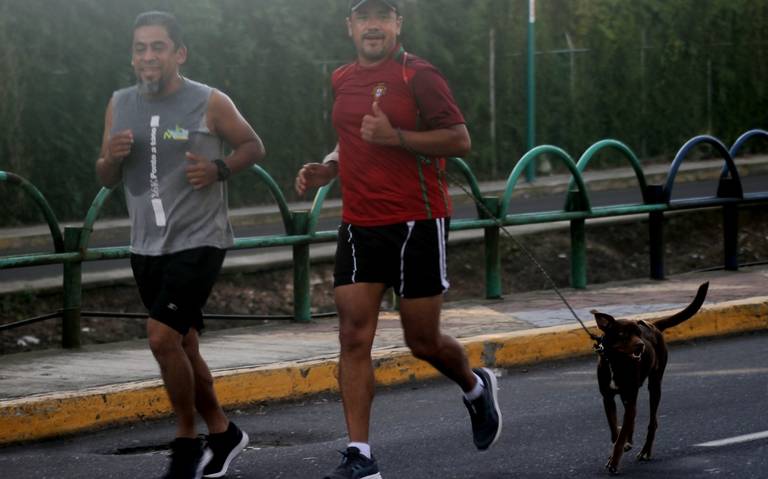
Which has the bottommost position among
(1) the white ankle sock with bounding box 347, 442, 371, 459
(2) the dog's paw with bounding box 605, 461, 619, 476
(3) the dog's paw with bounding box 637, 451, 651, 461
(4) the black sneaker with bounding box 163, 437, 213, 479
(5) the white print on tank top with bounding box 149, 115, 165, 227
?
(3) the dog's paw with bounding box 637, 451, 651, 461

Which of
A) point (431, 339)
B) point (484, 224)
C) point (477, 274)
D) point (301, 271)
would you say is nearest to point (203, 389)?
point (431, 339)

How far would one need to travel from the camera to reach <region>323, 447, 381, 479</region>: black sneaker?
5840 mm

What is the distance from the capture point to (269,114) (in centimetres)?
2258

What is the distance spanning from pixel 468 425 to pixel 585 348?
2.20 metres

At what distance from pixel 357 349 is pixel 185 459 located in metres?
0.78

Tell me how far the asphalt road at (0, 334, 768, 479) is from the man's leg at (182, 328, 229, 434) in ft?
0.79

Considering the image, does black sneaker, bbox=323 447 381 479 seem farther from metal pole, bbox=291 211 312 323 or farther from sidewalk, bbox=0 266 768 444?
metal pole, bbox=291 211 312 323

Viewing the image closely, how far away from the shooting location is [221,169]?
6.18 metres

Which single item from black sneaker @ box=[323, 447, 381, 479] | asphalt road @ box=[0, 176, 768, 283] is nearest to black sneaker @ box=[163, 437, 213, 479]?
black sneaker @ box=[323, 447, 381, 479]

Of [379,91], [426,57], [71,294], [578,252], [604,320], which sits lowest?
[578,252]

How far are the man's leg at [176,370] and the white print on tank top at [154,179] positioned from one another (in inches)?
16.2

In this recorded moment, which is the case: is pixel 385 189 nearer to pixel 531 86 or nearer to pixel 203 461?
pixel 203 461

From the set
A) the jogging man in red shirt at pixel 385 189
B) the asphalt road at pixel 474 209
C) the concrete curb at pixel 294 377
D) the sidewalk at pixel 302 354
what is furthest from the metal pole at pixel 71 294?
the asphalt road at pixel 474 209

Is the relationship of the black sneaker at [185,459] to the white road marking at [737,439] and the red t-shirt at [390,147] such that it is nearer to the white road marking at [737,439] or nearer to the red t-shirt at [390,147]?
the red t-shirt at [390,147]
